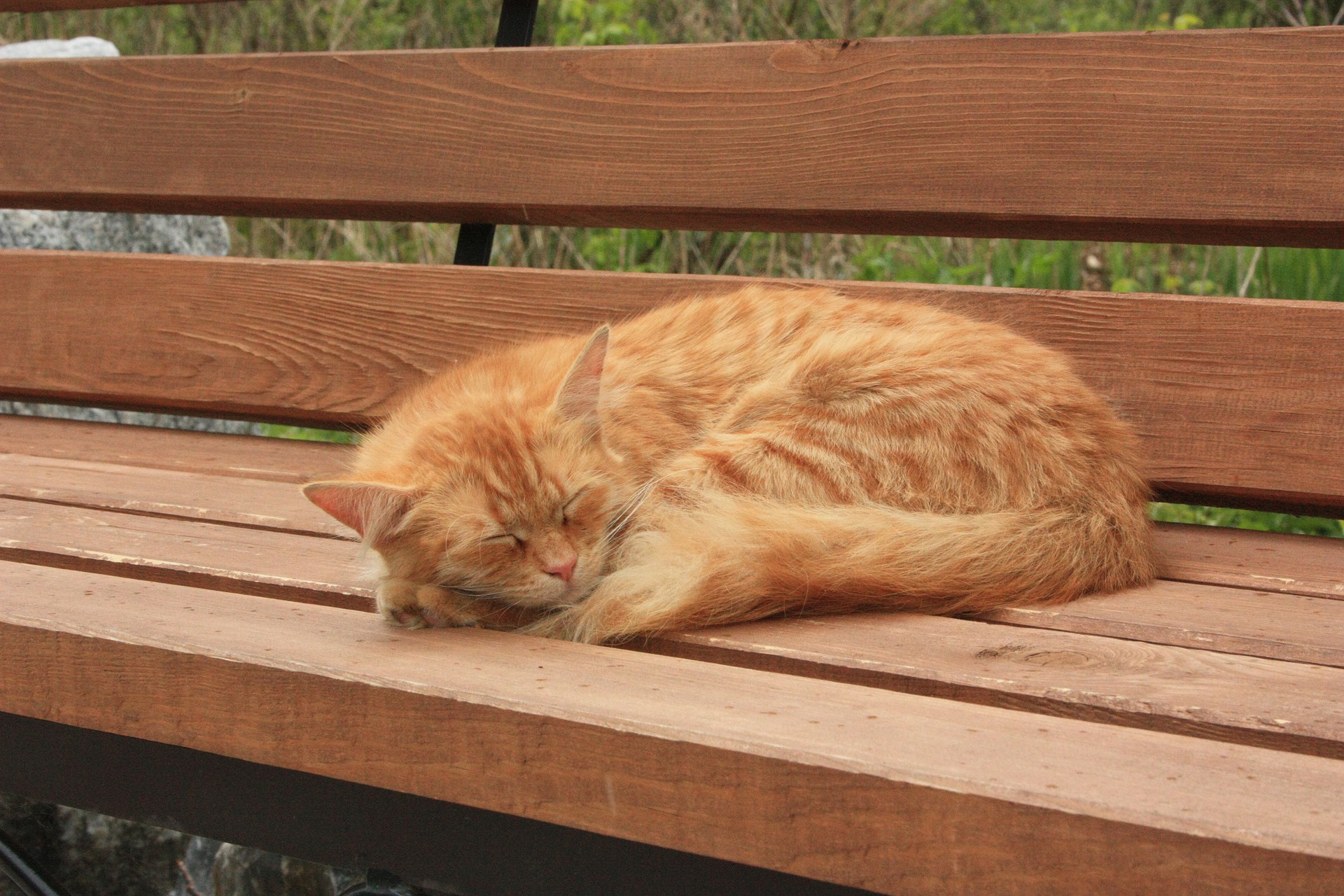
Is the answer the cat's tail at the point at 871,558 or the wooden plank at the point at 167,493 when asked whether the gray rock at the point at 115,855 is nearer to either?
the wooden plank at the point at 167,493

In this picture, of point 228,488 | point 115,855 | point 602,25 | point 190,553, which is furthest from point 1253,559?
point 602,25

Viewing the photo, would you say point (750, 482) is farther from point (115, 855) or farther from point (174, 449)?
point (115, 855)

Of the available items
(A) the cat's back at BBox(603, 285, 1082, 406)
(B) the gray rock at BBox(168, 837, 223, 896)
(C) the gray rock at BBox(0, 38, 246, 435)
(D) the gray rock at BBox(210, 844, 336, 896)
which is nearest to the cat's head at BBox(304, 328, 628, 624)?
(A) the cat's back at BBox(603, 285, 1082, 406)

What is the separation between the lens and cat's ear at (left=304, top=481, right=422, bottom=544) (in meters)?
1.40

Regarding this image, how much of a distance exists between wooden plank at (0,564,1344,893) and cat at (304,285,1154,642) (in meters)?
0.22

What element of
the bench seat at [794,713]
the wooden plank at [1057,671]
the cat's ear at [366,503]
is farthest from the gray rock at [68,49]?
the wooden plank at [1057,671]

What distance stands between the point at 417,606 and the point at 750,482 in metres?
0.56

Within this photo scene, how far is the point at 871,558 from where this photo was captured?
1.48 meters

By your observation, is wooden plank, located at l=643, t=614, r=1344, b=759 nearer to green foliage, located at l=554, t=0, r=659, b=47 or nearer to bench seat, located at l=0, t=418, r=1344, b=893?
bench seat, located at l=0, t=418, r=1344, b=893

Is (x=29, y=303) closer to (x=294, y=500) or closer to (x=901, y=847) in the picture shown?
(x=294, y=500)

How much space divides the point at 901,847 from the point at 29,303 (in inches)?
100

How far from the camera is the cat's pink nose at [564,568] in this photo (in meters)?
1.57

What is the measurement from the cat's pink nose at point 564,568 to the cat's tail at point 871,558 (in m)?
0.09

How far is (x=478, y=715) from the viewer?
1.01 metres
